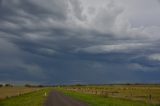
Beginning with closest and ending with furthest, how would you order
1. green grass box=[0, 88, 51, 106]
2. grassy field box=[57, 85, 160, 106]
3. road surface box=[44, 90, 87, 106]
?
road surface box=[44, 90, 87, 106] → grassy field box=[57, 85, 160, 106] → green grass box=[0, 88, 51, 106]

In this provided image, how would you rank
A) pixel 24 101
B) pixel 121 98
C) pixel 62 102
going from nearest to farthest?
1. pixel 62 102
2. pixel 24 101
3. pixel 121 98

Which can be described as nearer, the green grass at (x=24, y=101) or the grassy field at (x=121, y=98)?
the grassy field at (x=121, y=98)

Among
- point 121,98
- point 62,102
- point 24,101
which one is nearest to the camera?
point 62,102

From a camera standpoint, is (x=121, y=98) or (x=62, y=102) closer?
(x=62, y=102)

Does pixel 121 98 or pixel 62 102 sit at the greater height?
pixel 121 98

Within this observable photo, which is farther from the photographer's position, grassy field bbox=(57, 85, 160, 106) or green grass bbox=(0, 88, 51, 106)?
green grass bbox=(0, 88, 51, 106)

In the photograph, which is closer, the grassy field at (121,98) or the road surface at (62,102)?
the road surface at (62,102)

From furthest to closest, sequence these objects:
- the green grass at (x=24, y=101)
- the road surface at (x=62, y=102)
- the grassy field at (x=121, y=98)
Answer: the green grass at (x=24, y=101) → the grassy field at (x=121, y=98) → the road surface at (x=62, y=102)

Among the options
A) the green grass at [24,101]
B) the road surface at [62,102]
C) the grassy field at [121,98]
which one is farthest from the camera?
the green grass at [24,101]

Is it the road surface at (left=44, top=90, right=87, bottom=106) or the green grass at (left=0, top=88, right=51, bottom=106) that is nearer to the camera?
the road surface at (left=44, top=90, right=87, bottom=106)

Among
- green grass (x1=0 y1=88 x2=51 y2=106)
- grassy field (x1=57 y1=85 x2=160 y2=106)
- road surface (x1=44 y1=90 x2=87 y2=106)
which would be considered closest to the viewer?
road surface (x1=44 y1=90 x2=87 y2=106)

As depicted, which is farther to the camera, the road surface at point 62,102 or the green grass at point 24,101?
the green grass at point 24,101

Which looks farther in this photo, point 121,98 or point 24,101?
point 121,98

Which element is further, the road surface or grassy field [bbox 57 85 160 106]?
grassy field [bbox 57 85 160 106]
